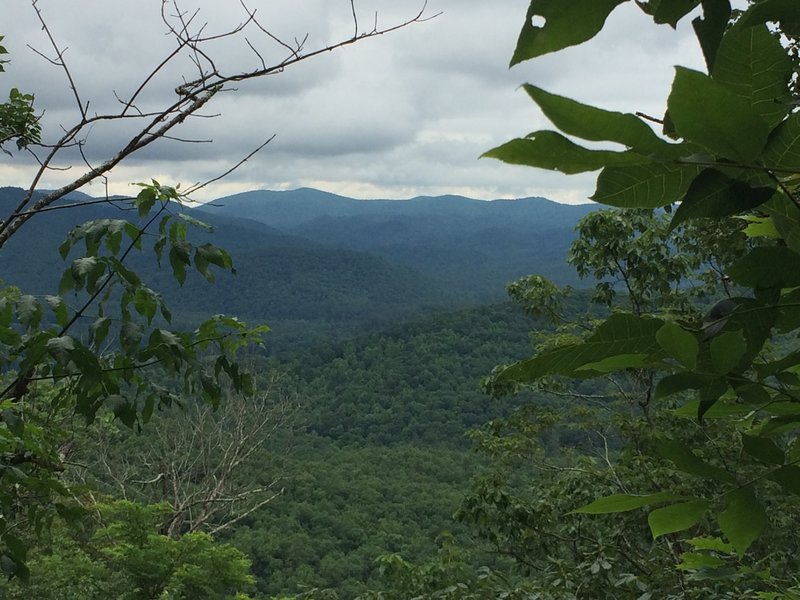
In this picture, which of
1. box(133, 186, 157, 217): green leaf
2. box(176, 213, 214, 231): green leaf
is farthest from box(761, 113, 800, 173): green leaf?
box(133, 186, 157, 217): green leaf

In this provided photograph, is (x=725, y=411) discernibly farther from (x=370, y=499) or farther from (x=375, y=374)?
(x=375, y=374)

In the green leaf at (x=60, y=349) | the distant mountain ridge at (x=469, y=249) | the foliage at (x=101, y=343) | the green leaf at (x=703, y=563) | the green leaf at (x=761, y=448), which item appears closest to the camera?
the green leaf at (x=761, y=448)

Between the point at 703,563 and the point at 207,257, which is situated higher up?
the point at 207,257

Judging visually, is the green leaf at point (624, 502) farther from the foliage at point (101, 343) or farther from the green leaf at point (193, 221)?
the green leaf at point (193, 221)

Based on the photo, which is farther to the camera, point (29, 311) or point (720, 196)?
point (29, 311)

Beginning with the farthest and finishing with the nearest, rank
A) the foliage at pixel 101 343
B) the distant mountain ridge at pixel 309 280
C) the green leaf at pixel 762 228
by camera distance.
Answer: the distant mountain ridge at pixel 309 280 < the foliage at pixel 101 343 < the green leaf at pixel 762 228

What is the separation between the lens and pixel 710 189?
28 cm

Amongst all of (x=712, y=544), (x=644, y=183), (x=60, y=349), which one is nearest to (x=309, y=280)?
(x=60, y=349)

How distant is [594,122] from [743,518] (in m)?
0.27

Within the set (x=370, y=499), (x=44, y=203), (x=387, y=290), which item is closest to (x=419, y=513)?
(x=370, y=499)

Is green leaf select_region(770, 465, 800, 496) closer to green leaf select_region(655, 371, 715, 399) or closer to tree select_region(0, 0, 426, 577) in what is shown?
green leaf select_region(655, 371, 715, 399)

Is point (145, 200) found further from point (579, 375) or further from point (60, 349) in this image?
point (579, 375)

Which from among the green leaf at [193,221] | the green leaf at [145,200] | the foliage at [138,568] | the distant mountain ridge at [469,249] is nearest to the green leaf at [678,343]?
the green leaf at [193,221]

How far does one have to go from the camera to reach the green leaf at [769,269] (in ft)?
1.09
